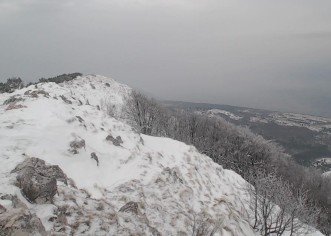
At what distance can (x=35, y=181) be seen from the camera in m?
15.2

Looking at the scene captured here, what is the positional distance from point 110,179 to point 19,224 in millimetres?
10869

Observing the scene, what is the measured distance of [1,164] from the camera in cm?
1684

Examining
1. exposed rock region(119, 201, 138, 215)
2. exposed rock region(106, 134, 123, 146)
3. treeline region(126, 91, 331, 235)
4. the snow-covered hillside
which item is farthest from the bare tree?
exposed rock region(119, 201, 138, 215)

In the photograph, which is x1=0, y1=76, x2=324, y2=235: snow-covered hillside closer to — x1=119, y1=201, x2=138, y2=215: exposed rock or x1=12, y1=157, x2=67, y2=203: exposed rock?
x1=119, y1=201, x2=138, y2=215: exposed rock

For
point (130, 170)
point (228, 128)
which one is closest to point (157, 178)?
point (130, 170)

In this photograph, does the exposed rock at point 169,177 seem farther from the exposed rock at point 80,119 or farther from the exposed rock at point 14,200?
the exposed rock at point 14,200

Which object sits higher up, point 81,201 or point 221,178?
point 81,201

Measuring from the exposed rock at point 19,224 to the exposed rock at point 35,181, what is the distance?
258 cm

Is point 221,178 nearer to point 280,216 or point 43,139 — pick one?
point 280,216

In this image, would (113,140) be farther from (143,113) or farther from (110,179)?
(143,113)

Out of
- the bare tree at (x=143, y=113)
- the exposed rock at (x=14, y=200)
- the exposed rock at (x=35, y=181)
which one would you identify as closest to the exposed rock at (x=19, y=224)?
the exposed rock at (x=14, y=200)

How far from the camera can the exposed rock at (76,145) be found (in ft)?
73.1

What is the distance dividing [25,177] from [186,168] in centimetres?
1523

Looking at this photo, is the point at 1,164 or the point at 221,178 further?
the point at 221,178
